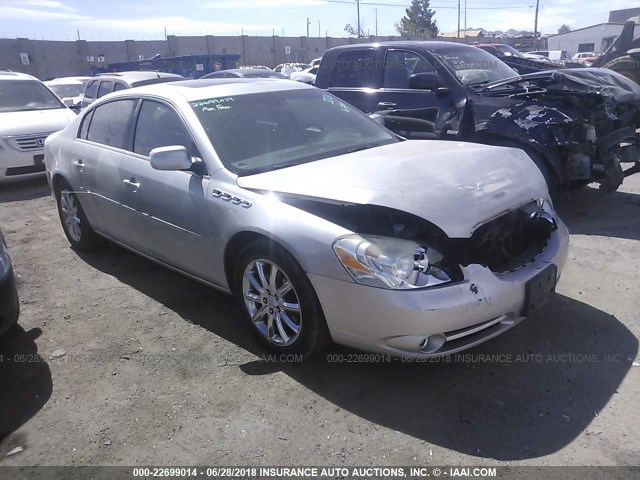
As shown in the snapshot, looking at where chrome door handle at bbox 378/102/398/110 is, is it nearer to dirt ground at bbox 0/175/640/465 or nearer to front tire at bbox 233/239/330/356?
dirt ground at bbox 0/175/640/465

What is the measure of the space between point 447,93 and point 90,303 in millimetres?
4341

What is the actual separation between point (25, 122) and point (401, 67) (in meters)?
5.88

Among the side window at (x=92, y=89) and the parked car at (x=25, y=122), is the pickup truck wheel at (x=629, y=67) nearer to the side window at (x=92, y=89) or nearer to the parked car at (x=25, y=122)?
the parked car at (x=25, y=122)

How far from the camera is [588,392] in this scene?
2.94 meters

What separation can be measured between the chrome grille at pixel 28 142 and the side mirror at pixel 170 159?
582cm

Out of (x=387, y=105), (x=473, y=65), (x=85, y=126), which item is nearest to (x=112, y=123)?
(x=85, y=126)

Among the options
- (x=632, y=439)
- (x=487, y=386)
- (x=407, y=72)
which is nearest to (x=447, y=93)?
(x=407, y=72)

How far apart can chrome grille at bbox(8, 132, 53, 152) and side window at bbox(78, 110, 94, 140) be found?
12.4 feet

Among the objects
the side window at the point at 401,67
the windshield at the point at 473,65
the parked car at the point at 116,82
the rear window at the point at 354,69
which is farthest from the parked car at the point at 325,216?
the parked car at the point at 116,82

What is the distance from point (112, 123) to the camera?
471 centimetres

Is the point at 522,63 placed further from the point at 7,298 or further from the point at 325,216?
the point at 7,298

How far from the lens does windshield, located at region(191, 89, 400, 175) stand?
12.2 ft

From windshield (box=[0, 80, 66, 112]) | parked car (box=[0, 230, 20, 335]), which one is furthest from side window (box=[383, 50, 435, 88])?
windshield (box=[0, 80, 66, 112])

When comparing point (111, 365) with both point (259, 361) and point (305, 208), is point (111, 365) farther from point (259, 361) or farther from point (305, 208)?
point (305, 208)
